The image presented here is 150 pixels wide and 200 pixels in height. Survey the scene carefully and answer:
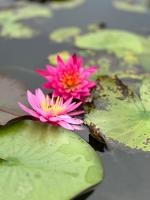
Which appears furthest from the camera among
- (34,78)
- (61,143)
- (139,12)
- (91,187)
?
(139,12)

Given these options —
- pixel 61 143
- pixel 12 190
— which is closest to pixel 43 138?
pixel 61 143

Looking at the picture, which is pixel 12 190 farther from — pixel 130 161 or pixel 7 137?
pixel 130 161

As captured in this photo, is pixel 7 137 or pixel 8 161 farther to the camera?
pixel 7 137

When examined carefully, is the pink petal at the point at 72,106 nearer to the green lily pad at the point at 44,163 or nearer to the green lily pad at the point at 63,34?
the green lily pad at the point at 44,163

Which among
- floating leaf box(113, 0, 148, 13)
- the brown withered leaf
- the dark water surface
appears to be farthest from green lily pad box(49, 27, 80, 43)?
the brown withered leaf

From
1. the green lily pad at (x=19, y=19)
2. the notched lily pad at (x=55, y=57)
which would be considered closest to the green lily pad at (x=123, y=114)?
the notched lily pad at (x=55, y=57)

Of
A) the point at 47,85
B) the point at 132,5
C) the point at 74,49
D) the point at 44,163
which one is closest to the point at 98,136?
the point at 44,163

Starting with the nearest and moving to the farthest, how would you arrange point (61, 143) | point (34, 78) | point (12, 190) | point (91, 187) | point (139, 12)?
point (12, 190)
point (91, 187)
point (61, 143)
point (34, 78)
point (139, 12)
